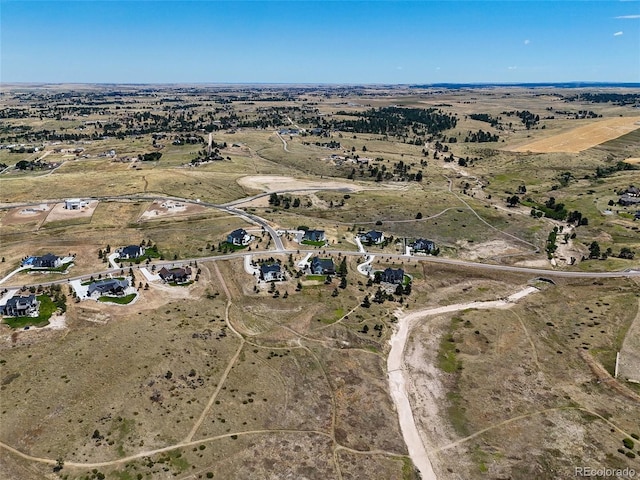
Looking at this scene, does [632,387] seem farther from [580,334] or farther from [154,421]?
[154,421]

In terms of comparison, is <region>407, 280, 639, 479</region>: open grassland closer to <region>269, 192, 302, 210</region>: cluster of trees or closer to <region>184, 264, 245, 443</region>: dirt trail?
<region>184, 264, 245, 443</region>: dirt trail

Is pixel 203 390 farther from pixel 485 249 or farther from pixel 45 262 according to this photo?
pixel 485 249

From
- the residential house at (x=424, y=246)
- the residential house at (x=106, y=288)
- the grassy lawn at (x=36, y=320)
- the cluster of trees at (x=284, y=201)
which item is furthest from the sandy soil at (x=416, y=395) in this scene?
the cluster of trees at (x=284, y=201)

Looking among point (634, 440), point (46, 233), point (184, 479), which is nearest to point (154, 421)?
point (184, 479)

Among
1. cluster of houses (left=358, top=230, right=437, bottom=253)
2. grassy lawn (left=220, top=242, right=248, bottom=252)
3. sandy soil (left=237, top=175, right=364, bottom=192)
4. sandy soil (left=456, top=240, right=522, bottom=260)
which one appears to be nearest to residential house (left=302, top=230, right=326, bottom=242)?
cluster of houses (left=358, top=230, right=437, bottom=253)

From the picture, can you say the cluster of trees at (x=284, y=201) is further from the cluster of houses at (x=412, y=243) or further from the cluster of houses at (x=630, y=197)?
the cluster of houses at (x=630, y=197)

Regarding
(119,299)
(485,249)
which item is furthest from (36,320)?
(485,249)
